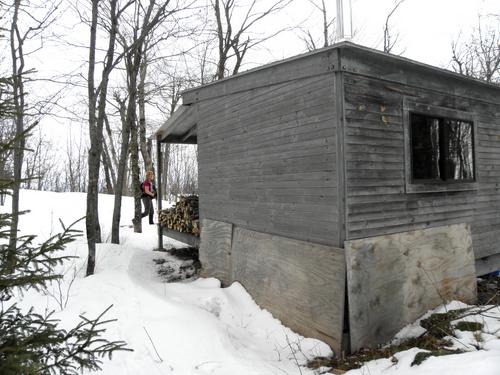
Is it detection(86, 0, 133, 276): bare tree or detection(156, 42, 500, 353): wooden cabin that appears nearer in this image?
detection(156, 42, 500, 353): wooden cabin

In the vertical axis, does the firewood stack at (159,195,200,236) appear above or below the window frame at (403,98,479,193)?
below

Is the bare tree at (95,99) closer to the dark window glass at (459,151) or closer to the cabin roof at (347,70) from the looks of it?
the cabin roof at (347,70)

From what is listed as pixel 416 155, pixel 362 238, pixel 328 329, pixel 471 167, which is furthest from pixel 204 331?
pixel 471 167

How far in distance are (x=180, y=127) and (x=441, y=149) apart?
19.4ft

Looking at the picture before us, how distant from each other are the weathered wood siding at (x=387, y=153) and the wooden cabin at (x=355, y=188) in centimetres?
2

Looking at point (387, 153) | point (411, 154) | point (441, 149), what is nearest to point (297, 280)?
point (387, 153)

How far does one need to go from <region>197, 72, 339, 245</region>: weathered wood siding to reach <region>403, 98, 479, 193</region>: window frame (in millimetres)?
1313

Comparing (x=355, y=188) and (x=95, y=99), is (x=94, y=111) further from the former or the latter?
(x=355, y=188)

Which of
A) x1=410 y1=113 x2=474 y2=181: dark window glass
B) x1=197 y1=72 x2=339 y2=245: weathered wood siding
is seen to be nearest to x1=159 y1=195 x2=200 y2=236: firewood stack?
x1=197 y1=72 x2=339 y2=245: weathered wood siding

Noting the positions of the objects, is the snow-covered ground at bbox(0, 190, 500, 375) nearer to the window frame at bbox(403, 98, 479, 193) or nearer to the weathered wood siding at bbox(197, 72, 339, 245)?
the weathered wood siding at bbox(197, 72, 339, 245)

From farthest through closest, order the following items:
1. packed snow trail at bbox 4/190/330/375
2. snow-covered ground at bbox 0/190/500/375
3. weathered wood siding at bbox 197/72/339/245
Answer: weathered wood siding at bbox 197/72/339/245
packed snow trail at bbox 4/190/330/375
snow-covered ground at bbox 0/190/500/375

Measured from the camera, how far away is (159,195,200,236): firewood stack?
28.2 feet

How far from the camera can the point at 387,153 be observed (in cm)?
513

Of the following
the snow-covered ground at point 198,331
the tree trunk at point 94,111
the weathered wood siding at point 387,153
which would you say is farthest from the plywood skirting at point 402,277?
the tree trunk at point 94,111
